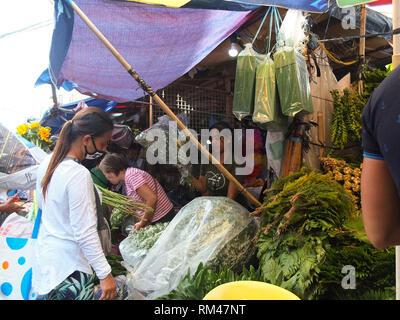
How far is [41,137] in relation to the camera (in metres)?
2.99

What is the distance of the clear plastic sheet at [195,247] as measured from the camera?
82.7 inches

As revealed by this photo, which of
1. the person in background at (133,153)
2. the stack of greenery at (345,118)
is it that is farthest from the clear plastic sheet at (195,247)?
the person in background at (133,153)

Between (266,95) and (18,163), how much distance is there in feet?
7.10

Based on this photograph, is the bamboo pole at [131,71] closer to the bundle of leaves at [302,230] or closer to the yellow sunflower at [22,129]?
the bundle of leaves at [302,230]

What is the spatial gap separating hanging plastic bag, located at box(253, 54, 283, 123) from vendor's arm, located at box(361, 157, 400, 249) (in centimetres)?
157

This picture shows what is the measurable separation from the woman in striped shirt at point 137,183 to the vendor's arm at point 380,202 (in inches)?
88.5

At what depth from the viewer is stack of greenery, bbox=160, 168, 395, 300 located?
1658 millimetres

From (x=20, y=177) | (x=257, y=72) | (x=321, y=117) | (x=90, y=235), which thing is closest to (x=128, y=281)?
(x=90, y=235)

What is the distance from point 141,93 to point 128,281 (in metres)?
1.86

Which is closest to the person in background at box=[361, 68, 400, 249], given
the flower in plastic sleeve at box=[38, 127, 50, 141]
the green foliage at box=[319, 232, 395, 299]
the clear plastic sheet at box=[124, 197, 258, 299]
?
the green foliage at box=[319, 232, 395, 299]

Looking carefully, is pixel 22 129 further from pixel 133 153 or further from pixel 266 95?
pixel 266 95

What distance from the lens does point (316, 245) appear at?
1.82m

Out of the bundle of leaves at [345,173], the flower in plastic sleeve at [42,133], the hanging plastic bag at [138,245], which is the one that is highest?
the flower in plastic sleeve at [42,133]
